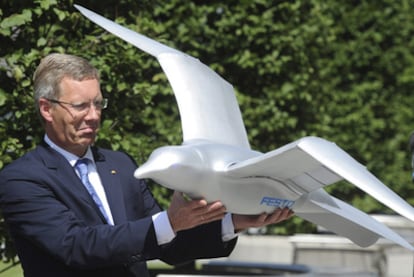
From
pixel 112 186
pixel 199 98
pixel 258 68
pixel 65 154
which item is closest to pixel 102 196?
pixel 112 186

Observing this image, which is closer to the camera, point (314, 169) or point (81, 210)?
point (314, 169)

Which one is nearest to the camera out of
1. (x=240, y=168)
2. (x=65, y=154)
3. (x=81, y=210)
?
(x=240, y=168)

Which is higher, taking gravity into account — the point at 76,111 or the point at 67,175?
the point at 76,111

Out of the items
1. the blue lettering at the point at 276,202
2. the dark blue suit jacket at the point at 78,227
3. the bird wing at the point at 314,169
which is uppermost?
the bird wing at the point at 314,169

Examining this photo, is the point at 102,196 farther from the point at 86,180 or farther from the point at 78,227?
the point at 78,227

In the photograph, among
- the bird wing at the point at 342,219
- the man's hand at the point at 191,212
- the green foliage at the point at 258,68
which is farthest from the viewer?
the green foliage at the point at 258,68

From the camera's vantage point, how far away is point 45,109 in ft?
10.1

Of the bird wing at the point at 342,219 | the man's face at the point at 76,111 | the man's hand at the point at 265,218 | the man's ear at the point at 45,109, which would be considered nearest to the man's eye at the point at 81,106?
the man's face at the point at 76,111

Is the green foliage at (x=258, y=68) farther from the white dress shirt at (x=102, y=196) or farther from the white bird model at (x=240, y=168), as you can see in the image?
the white bird model at (x=240, y=168)

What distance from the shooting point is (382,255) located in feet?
33.9

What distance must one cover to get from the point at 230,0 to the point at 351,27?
489 cm

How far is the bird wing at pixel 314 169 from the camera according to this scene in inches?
92.1

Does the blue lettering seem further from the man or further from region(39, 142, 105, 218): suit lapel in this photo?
region(39, 142, 105, 218): suit lapel

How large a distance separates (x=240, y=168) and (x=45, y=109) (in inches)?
32.3
